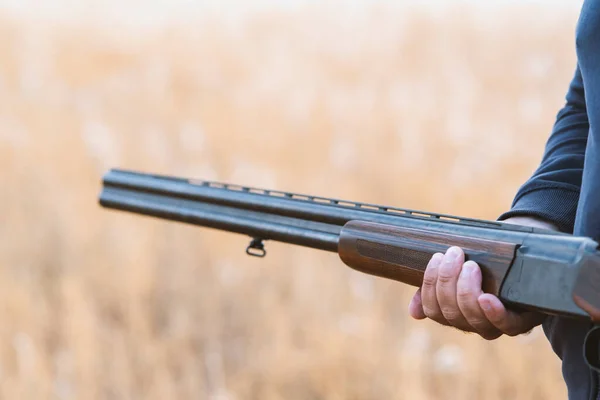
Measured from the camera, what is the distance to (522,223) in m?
1.29

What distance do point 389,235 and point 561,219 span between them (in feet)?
0.97

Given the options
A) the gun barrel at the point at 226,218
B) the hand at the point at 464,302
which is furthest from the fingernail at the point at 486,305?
the gun barrel at the point at 226,218

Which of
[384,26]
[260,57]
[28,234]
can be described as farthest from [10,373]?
[384,26]

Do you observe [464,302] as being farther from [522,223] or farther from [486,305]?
[522,223]

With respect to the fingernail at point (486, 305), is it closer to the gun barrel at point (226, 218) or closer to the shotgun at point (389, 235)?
the shotgun at point (389, 235)

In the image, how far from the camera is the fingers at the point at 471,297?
114 centimetres

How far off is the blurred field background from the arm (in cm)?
136

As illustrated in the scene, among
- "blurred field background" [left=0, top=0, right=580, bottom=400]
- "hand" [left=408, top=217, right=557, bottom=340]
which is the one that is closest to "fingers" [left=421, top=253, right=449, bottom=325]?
"hand" [left=408, top=217, right=557, bottom=340]

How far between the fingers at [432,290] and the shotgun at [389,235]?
3 centimetres

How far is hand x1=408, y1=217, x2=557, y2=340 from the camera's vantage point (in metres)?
1.13

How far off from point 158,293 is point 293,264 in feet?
2.00

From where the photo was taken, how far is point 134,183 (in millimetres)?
1875

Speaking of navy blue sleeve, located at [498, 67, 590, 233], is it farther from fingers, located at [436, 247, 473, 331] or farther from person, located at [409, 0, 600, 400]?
fingers, located at [436, 247, 473, 331]

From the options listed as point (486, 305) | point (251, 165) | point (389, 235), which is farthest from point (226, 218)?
point (251, 165)
